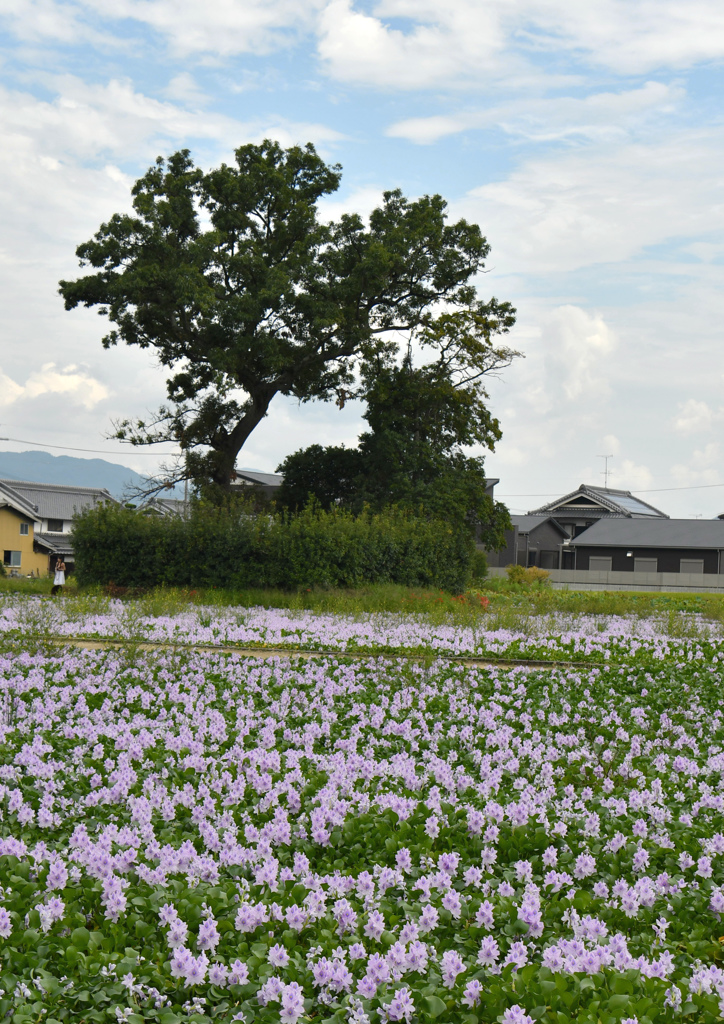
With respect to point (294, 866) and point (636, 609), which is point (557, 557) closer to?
point (636, 609)

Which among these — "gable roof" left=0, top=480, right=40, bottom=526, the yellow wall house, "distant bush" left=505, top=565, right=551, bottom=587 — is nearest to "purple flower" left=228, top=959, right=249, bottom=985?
"distant bush" left=505, top=565, right=551, bottom=587

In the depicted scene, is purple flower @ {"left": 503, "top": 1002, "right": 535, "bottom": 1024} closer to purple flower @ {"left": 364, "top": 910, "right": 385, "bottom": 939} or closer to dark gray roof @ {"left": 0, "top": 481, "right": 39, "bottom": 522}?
purple flower @ {"left": 364, "top": 910, "right": 385, "bottom": 939}

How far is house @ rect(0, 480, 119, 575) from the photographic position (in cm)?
5334

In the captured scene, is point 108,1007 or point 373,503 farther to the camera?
point 373,503

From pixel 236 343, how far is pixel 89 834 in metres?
25.4

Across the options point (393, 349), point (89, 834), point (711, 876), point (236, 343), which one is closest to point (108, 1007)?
point (89, 834)

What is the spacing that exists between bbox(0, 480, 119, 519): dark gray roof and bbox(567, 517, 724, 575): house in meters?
28.6

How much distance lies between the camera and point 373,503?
3158cm

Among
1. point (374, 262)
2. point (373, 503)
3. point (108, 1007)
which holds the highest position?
point (374, 262)

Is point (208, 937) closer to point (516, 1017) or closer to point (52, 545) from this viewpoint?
point (516, 1017)

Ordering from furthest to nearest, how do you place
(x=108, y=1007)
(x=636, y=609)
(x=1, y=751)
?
(x=636, y=609) < (x=1, y=751) < (x=108, y=1007)

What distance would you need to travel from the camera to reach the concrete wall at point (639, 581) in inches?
1740

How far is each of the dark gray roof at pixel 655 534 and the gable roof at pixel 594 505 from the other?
9.51 meters

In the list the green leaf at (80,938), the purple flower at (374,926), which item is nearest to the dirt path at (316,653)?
the purple flower at (374,926)
